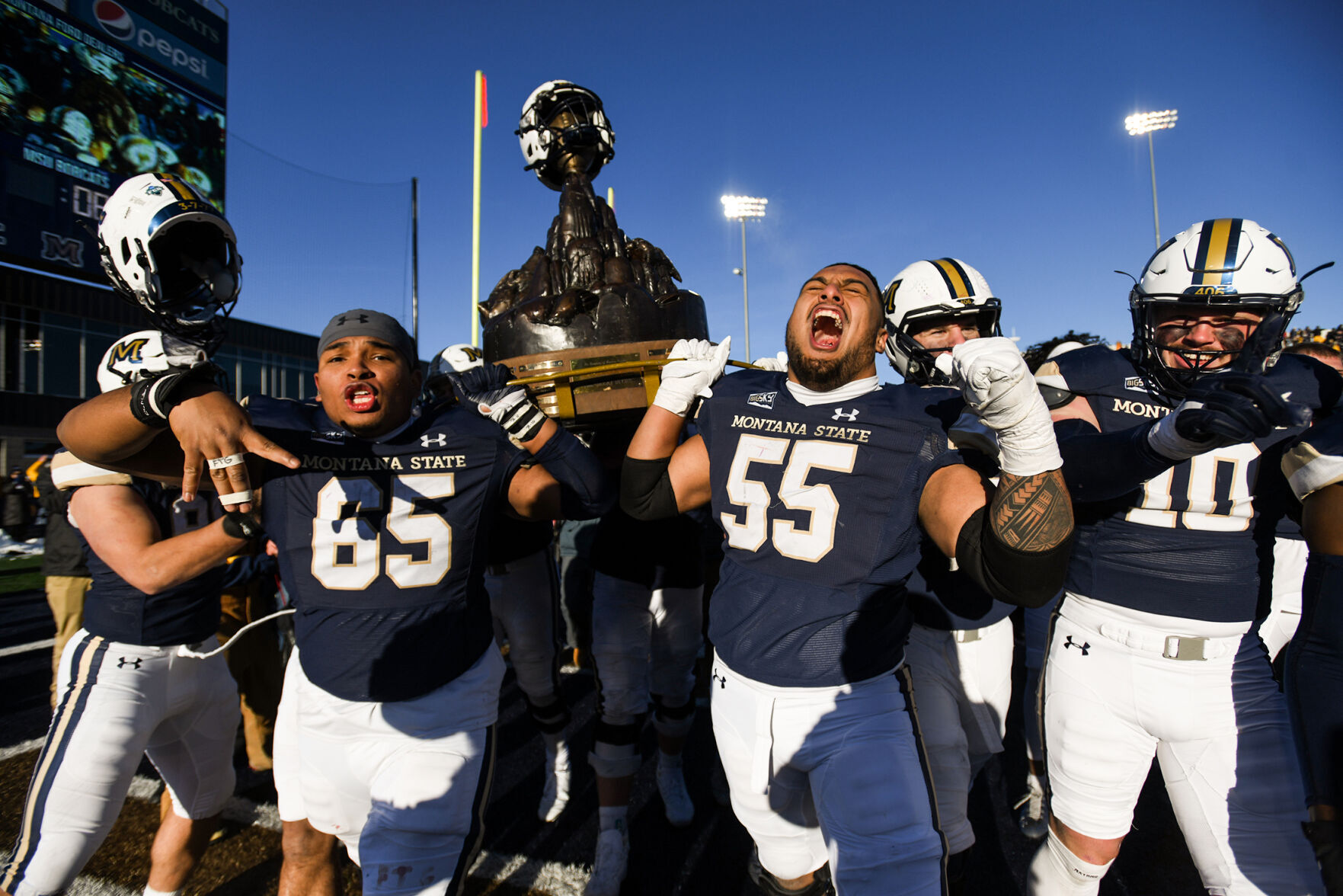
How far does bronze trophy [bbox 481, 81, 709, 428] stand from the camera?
137 inches

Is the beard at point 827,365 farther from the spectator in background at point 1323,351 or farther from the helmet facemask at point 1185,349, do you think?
the spectator in background at point 1323,351

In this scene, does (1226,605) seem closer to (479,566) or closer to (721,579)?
(721,579)

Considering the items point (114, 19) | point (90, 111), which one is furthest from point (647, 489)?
point (114, 19)

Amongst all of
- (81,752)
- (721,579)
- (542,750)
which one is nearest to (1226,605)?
(721,579)

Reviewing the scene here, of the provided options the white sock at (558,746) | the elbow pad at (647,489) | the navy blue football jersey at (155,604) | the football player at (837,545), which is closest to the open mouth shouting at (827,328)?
the football player at (837,545)

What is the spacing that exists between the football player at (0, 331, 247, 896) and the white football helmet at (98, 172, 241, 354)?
34 centimetres

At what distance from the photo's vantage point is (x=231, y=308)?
2.13 m

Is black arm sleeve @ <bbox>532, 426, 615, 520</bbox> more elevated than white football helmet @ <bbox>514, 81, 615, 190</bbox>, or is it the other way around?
white football helmet @ <bbox>514, 81, 615, 190</bbox>

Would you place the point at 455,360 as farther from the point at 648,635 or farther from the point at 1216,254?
the point at 1216,254

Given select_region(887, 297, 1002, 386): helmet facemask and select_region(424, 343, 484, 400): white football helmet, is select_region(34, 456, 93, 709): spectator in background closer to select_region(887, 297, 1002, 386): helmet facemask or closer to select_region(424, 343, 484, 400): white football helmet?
select_region(424, 343, 484, 400): white football helmet

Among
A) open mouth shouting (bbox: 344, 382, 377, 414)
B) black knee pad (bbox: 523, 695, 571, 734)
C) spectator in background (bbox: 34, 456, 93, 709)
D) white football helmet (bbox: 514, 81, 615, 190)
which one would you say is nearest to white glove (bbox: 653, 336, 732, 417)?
open mouth shouting (bbox: 344, 382, 377, 414)

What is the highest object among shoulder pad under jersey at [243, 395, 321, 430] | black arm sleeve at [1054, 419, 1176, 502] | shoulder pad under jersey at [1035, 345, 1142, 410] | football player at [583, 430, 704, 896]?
shoulder pad under jersey at [1035, 345, 1142, 410]

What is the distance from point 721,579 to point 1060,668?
1242 millimetres

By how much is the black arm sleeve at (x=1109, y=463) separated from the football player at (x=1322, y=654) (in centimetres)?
43
